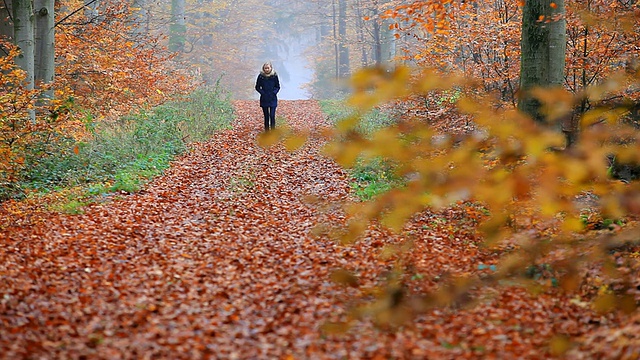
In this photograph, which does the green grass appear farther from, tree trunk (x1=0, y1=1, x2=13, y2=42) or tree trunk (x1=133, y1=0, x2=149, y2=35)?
tree trunk (x1=0, y1=1, x2=13, y2=42)

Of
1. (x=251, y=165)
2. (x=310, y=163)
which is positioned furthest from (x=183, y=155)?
(x=310, y=163)

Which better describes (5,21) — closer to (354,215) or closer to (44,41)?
(44,41)

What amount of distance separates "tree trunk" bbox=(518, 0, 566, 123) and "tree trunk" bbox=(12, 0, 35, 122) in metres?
9.36

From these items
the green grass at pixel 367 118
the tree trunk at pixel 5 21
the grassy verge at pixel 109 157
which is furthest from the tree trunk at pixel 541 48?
the tree trunk at pixel 5 21

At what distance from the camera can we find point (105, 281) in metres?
6.20

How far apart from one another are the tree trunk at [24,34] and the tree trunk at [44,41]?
90cm

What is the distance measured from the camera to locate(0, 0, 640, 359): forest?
3.04 m

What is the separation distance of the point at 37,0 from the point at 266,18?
45.0 meters

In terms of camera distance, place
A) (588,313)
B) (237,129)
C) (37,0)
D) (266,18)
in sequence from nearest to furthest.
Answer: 1. (588,313)
2. (37,0)
3. (237,129)
4. (266,18)

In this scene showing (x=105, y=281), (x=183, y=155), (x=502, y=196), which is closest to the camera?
(x=502, y=196)

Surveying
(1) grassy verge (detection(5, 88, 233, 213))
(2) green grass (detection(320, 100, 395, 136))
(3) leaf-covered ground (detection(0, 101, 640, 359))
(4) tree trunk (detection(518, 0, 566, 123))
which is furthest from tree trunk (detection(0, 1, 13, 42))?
(4) tree trunk (detection(518, 0, 566, 123))

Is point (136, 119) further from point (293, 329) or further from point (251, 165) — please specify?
point (293, 329)

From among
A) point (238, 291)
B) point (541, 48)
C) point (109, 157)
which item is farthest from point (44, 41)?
point (541, 48)

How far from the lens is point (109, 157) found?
1227 cm
